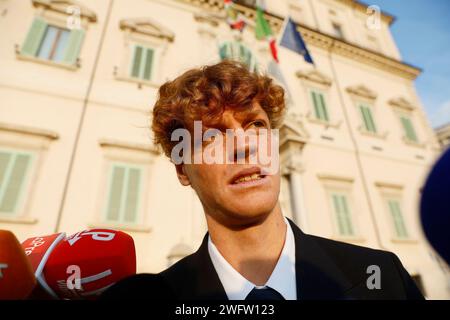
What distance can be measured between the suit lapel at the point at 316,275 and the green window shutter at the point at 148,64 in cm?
724

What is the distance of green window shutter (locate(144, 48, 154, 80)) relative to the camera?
736 cm

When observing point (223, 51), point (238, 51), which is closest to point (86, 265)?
point (223, 51)

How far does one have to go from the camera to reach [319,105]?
9688 millimetres

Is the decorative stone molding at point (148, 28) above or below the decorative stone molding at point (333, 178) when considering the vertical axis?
above

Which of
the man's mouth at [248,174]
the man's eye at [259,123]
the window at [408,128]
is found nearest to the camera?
the man's mouth at [248,174]

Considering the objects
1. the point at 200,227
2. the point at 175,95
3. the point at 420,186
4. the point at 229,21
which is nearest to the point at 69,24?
the point at 229,21

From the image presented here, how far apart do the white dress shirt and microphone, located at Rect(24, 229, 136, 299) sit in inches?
20.1

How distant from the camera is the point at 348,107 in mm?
10203

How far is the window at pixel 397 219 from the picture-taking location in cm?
823

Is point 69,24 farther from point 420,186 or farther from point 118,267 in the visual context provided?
point 420,186

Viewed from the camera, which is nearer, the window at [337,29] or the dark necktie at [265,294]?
the dark necktie at [265,294]

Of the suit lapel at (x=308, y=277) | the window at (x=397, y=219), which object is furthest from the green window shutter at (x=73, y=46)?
the window at (x=397, y=219)

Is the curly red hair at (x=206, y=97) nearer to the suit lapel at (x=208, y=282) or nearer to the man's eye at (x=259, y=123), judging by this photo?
the man's eye at (x=259, y=123)

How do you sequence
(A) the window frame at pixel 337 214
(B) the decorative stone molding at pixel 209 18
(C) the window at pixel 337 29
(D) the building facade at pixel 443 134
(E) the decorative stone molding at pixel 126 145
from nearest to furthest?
(E) the decorative stone molding at pixel 126 145
(A) the window frame at pixel 337 214
(B) the decorative stone molding at pixel 209 18
(D) the building facade at pixel 443 134
(C) the window at pixel 337 29
